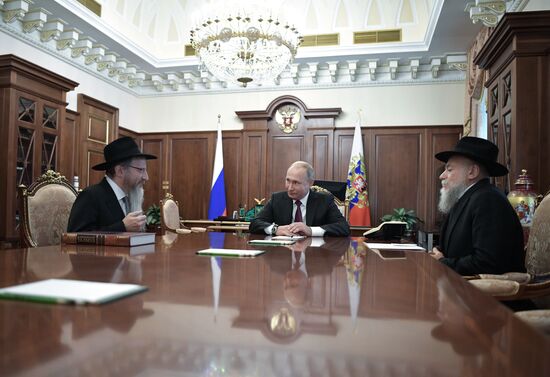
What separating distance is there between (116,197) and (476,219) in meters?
2.11

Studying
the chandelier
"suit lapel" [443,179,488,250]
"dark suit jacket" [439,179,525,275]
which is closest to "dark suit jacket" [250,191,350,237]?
"suit lapel" [443,179,488,250]

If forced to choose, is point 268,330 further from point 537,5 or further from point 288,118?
point 288,118

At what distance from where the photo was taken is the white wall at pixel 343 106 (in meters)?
7.33

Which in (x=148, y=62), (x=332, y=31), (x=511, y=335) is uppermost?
(x=332, y=31)

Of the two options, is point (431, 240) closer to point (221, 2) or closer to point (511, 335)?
point (221, 2)

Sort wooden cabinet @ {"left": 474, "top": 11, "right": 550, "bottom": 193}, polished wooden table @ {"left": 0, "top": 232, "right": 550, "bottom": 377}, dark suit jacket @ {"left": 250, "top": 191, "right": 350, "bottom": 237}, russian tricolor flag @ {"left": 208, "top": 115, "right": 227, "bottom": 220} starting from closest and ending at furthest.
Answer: polished wooden table @ {"left": 0, "top": 232, "right": 550, "bottom": 377} < wooden cabinet @ {"left": 474, "top": 11, "right": 550, "bottom": 193} < dark suit jacket @ {"left": 250, "top": 191, "right": 350, "bottom": 237} < russian tricolor flag @ {"left": 208, "top": 115, "right": 227, "bottom": 220}

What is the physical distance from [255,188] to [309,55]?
244 centimetres

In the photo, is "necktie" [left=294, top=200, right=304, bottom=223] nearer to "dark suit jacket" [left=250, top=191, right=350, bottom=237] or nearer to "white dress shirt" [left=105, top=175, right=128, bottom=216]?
"dark suit jacket" [left=250, top=191, right=350, bottom=237]

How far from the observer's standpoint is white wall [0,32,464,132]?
7.28 metres

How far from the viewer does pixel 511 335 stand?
25.8 inches

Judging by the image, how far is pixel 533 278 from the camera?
197cm

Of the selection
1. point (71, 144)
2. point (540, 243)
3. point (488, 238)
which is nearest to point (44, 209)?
point (488, 238)

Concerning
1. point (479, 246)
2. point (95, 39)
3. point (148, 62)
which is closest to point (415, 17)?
point (148, 62)

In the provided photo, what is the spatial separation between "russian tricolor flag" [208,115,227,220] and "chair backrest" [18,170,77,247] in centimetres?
462
